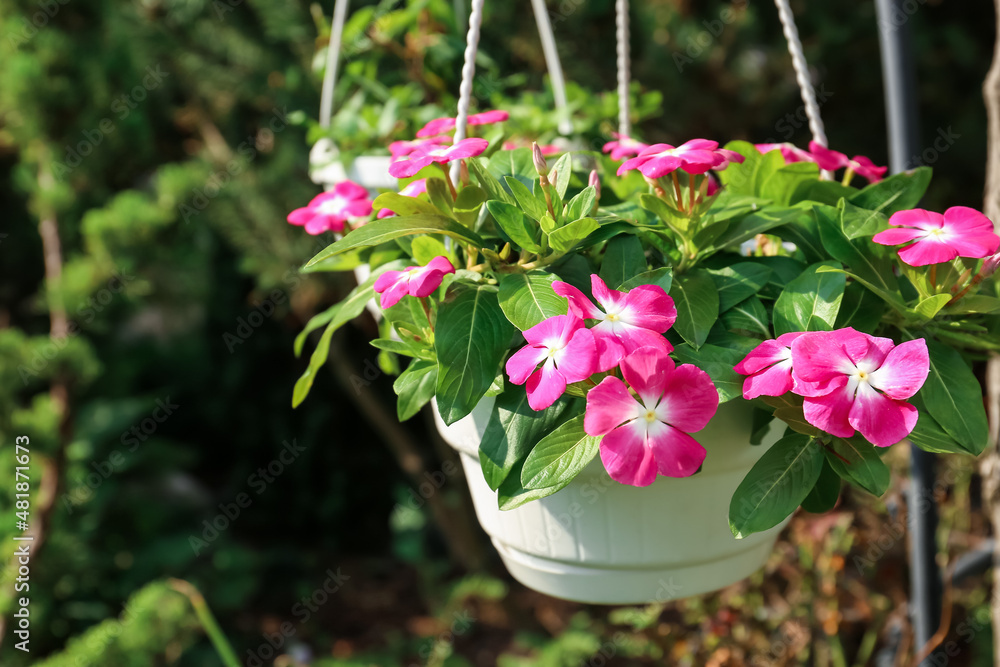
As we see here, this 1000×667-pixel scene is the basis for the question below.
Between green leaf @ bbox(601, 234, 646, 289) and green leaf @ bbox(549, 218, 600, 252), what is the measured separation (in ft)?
0.16

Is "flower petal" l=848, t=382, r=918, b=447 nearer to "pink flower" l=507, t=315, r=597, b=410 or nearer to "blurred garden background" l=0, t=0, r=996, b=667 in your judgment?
"pink flower" l=507, t=315, r=597, b=410

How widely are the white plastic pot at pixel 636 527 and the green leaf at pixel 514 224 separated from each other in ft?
0.46

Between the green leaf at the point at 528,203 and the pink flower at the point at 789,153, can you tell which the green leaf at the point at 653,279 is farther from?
the pink flower at the point at 789,153

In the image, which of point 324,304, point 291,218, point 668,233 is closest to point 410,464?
point 324,304

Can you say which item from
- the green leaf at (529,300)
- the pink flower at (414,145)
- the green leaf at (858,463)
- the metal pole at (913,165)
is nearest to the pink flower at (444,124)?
the pink flower at (414,145)

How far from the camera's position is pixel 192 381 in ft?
9.61

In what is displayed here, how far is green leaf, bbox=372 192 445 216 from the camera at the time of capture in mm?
601

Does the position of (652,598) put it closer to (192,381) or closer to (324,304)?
(324,304)

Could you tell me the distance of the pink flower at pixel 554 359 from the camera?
0.48m

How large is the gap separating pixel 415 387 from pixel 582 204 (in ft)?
0.67

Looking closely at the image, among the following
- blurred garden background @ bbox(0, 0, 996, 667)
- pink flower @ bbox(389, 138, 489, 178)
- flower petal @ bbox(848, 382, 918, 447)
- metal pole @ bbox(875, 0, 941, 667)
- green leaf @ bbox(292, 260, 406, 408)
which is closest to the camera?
flower petal @ bbox(848, 382, 918, 447)

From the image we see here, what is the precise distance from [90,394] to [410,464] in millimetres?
A: 1194

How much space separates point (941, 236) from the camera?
21.3 inches

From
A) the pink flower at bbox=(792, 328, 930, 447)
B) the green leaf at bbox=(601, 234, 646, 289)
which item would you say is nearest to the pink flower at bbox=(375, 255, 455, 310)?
the green leaf at bbox=(601, 234, 646, 289)
